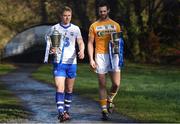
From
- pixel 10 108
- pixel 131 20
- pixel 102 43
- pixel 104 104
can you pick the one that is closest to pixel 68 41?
pixel 102 43

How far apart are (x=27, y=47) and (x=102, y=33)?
93.9 feet

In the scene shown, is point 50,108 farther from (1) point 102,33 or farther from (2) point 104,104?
(1) point 102,33

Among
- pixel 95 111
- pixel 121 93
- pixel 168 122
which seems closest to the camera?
pixel 168 122

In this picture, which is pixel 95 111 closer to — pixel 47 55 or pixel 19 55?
pixel 47 55

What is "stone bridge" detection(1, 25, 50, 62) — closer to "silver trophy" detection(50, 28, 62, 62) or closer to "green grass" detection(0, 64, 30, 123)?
"green grass" detection(0, 64, 30, 123)

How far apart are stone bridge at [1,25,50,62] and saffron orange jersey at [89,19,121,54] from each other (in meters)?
27.2

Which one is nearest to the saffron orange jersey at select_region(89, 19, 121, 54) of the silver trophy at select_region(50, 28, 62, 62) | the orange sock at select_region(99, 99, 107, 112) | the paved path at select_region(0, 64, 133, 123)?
the silver trophy at select_region(50, 28, 62, 62)

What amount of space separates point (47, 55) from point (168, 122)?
2.50 m

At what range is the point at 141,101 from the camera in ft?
45.7

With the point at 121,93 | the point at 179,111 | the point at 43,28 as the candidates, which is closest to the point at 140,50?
the point at 43,28

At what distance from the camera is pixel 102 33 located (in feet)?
34.5

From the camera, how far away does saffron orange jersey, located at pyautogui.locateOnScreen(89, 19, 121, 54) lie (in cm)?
1051

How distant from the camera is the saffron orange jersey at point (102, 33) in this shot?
10.5 meters

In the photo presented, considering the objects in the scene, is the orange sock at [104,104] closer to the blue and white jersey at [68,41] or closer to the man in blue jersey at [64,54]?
the man in blue jersey at [64,54]
